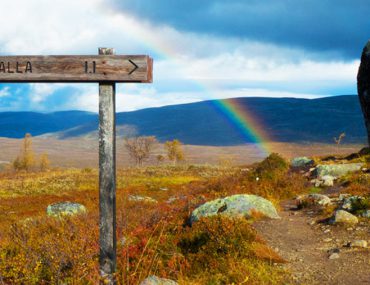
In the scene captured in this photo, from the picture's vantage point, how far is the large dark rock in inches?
285

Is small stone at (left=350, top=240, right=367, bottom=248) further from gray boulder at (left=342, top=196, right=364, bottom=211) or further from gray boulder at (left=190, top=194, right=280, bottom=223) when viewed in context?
gray boulder at (left=190, top=194, right=280, bottom=223)

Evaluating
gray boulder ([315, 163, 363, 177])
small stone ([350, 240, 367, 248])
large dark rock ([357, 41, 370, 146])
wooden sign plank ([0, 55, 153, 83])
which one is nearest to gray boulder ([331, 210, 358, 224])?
small stone ([350, 240, 367, 248])

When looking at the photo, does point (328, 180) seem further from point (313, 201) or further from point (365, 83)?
point (365, 83)

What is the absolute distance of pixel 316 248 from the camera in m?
9.08

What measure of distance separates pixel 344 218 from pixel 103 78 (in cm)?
744

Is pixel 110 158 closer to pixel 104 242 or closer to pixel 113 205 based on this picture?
pixel 113 205

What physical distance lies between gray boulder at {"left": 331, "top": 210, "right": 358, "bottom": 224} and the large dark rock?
414 cm

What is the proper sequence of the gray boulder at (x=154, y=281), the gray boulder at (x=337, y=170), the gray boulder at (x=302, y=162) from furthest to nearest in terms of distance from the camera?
the gray boulder at (x=302, y=162) → the gray boulder at (x=337, y=170) → the gray boulder at (x=154, y=281)

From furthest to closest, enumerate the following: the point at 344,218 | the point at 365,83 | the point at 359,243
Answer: the point at 344,218
the point at 359,243
the point at 365,83

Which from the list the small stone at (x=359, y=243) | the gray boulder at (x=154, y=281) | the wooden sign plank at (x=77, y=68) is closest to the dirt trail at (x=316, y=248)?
the small stone at (x=359, y=243)

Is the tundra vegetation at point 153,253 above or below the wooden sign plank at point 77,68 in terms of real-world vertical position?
below

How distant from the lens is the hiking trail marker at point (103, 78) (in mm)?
6148

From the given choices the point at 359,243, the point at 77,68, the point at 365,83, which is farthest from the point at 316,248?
the point at 77,68

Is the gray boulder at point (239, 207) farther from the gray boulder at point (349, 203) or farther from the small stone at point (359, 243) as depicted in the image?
the small stone at point (359, 243)
